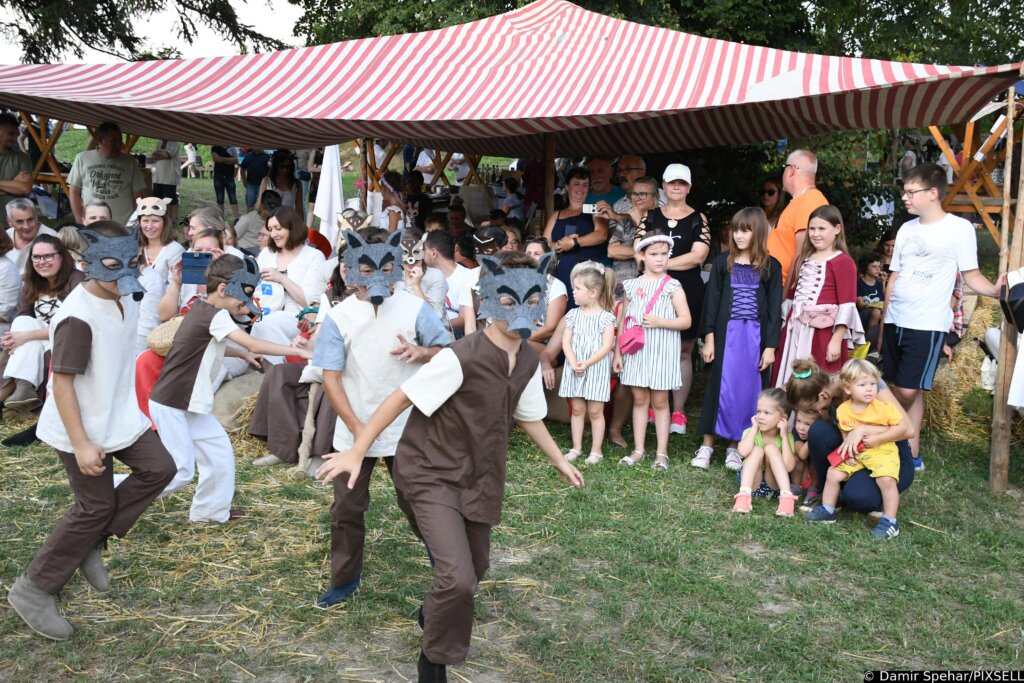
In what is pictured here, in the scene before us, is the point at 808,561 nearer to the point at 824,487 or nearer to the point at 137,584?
the point at 824,487

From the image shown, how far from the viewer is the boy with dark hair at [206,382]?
203 inches

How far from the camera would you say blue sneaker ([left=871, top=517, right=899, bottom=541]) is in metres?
5.30

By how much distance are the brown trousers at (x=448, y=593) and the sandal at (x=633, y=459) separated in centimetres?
316

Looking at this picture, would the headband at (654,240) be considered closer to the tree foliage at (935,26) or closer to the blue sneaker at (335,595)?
the blue sneaker at (335,595)

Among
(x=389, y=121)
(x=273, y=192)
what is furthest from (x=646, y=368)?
(x=273, y=192)

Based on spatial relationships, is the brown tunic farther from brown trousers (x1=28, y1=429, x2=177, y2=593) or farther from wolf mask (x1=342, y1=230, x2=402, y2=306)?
brown trousers (x1=28, y1=429, x2=177, y2=593)

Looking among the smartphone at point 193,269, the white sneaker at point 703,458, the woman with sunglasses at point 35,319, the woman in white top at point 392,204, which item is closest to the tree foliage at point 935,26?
the woman in white top at point 392,204

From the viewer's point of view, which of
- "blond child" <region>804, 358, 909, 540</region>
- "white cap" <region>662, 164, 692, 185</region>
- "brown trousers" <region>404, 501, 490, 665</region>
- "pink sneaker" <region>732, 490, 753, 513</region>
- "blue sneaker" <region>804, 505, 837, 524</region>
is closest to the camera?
"brown trousers" <region>404, 501, 490, 665</region>

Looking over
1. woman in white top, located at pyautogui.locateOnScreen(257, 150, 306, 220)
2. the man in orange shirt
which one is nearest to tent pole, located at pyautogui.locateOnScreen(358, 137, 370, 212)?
woman in white top, located at pyautogui.locateOnScreen(257, 150, 306, 220)

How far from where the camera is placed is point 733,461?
6.57 meters

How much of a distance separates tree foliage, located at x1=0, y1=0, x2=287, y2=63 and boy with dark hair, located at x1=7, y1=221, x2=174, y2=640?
35.2 feet

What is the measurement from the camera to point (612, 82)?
7.60 metres

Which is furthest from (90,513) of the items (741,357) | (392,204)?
(392,204)

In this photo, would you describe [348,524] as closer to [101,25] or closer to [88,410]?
[88,410]
